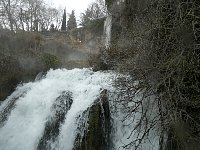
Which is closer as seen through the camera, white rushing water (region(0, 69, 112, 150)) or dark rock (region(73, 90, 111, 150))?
dark rock (region(73, 90, 111, 150))

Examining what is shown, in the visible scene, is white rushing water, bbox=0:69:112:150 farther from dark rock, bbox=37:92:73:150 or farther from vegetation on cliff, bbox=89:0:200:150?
vegetation on cliff, bbox=89:0:200:150

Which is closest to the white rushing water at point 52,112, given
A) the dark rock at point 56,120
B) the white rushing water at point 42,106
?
the white rushing water at point 42,106

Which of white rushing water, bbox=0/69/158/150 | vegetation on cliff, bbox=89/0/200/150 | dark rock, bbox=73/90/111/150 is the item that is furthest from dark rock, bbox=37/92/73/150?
vegetation on cliff, bbox=89/0/200/150

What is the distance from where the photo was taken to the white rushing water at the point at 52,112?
1109cm

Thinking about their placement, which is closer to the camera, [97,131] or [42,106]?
[97,131]

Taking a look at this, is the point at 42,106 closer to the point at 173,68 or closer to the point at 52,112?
the point at 52,112

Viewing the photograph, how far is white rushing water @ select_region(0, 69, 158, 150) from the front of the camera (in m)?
11.1

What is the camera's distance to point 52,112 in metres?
12.7

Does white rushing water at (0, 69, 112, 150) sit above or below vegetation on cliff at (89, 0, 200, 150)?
below

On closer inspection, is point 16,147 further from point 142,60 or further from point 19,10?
point 19,10

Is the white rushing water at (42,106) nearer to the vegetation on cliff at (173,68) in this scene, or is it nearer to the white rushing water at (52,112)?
the white rushing water at (52,112)

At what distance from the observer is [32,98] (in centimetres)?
1399

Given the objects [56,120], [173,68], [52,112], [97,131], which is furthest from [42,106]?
[173,68]

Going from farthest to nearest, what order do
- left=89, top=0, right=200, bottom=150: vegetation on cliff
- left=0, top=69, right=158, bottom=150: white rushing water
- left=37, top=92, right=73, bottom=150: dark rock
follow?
left=37, top=92, right=73, bottom=150: dark rock, left=0, top=69, right=158, bottom=150: white rushing water, left=89, top=0, right=200, bottom=150: vegetation on cliff
